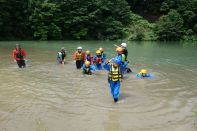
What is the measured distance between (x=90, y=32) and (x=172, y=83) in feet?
125

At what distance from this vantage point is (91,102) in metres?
11.9

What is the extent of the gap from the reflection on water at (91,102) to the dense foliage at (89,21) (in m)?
30.5

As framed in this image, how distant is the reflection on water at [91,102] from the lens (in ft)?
31.4

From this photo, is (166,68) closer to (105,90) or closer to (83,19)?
(105,90)

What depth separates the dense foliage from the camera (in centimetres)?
4825

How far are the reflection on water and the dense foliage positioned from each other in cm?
3046

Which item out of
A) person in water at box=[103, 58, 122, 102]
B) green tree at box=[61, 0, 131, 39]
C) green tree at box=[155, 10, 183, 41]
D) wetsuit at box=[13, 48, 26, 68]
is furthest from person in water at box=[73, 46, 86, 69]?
green tree at box=[155, 10, 183, 41]

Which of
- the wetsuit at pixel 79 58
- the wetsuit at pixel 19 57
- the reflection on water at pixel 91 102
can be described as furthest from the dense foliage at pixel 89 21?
the reflection on water at pixel 91 102

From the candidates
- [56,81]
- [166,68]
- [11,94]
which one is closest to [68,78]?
[56,81]

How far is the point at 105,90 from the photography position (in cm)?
1404

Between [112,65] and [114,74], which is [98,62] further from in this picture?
[114,74]

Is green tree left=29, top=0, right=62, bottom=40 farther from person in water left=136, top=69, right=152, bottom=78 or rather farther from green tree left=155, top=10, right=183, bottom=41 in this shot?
person in water left=136, top=69, right=152, bottom=78

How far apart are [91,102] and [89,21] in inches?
1611

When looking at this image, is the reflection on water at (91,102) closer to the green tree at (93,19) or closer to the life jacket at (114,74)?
the life jacket at (114,74)
